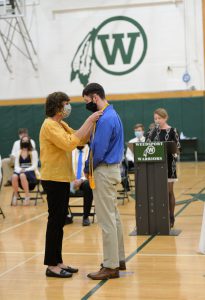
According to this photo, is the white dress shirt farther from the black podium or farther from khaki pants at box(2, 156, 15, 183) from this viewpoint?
the black podium

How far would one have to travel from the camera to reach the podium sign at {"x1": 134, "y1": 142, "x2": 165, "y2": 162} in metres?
7.40

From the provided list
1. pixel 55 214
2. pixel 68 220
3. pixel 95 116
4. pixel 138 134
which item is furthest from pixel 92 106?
pixel 138 134

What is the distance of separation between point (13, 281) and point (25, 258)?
40.8 inches

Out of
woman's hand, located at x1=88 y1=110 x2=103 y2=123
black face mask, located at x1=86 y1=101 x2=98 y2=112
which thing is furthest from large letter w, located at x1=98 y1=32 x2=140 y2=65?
woman's hand, located at x1=88 y1=110 x2=103 y2=123

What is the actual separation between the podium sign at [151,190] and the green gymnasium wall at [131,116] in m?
11.9

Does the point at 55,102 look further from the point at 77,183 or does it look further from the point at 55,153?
the point at 77,183

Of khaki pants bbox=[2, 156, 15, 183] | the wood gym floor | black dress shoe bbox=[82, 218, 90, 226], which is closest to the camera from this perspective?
the wood gym floor

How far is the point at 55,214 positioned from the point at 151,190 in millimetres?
2295

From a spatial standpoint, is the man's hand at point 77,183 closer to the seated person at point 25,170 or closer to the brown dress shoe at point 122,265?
the seated person at point 25,170

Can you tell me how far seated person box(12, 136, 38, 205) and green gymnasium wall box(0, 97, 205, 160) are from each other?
329 inches

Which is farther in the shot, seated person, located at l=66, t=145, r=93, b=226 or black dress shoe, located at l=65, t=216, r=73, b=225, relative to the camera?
black dress shoe, located at l=65, t=216, r=73, b=225

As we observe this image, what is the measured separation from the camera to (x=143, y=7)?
19.3 m

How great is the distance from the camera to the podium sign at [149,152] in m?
7.40

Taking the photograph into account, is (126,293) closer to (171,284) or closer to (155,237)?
(171,284)
